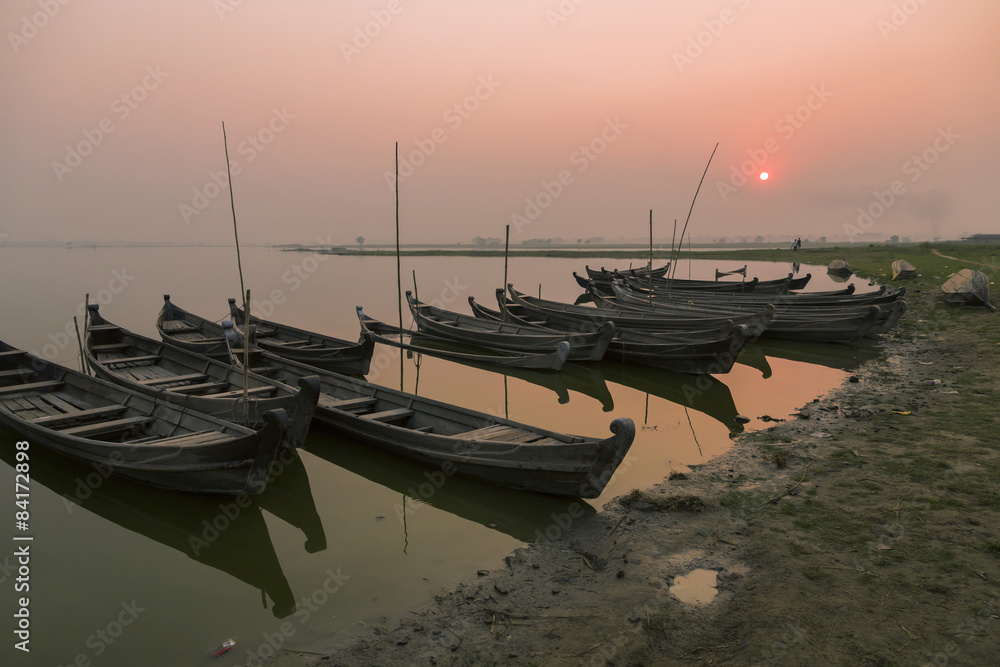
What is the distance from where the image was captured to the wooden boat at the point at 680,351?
12133mm

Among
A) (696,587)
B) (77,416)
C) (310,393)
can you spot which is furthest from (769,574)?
(77,416)

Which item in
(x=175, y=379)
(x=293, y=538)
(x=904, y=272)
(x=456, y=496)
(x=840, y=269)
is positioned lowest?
(x=293, y=538)

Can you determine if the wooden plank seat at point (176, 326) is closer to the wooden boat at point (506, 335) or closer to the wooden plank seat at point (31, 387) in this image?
the wooden plank seat at point (31, 387)

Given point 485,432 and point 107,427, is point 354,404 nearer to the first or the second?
point 485,432

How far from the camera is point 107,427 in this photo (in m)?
7.03

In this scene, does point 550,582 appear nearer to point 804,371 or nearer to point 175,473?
point 175,473

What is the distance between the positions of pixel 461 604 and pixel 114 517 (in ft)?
15.6

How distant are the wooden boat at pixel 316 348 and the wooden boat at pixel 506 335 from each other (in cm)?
384

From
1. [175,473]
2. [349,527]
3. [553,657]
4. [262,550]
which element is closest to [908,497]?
[553,657]

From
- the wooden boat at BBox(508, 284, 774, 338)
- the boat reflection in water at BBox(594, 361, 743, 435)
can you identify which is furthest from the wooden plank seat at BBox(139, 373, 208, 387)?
the wooden boat at BBox(508, 284, 774, 338)

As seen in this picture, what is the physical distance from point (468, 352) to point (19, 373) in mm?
10393

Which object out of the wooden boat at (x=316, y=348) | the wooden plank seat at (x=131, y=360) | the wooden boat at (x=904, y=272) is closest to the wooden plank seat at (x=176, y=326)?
the wooden boat at (x=316, y=348)

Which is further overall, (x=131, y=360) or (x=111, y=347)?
(x=111, y=347)

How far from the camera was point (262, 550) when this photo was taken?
5.78 m
